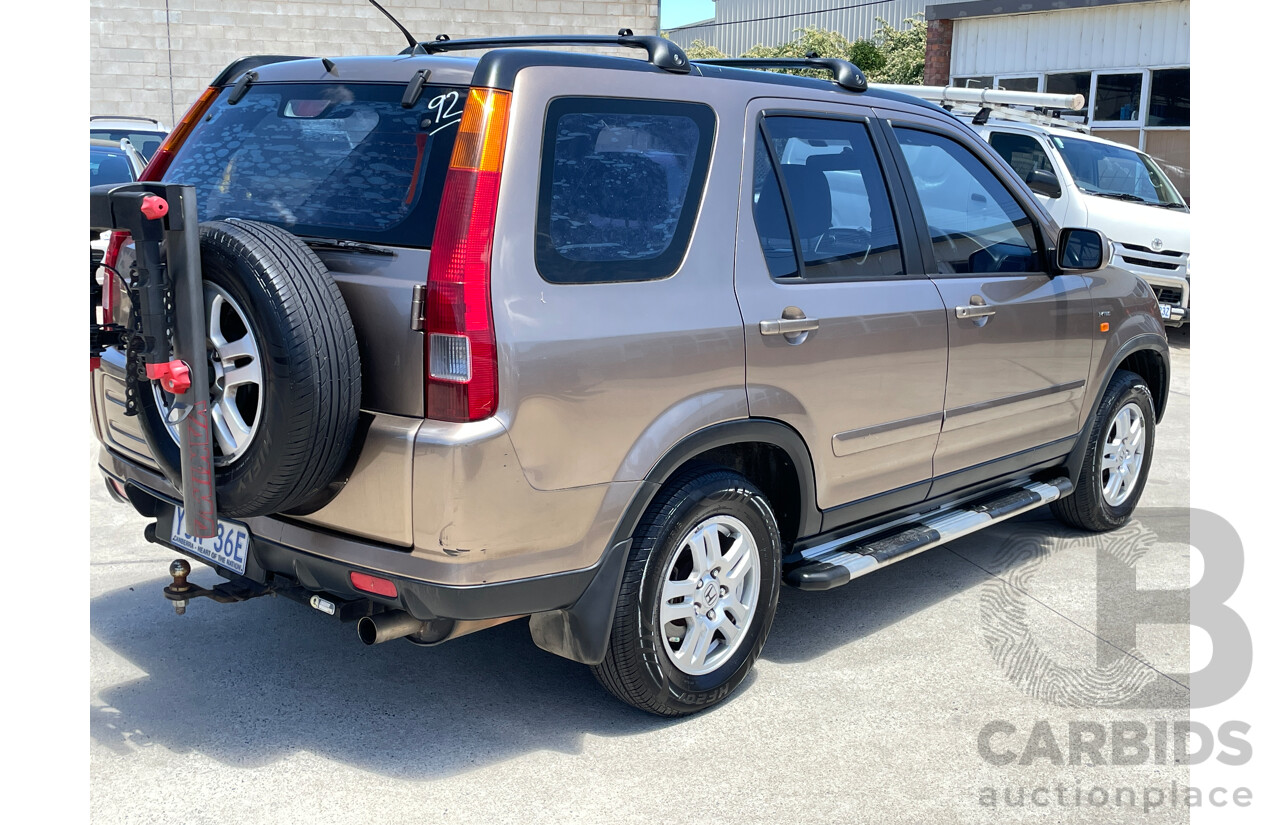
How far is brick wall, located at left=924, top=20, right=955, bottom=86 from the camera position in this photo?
2188cm

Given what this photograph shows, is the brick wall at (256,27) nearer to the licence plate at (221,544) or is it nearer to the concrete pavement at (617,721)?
the concrete pavement at (617,721)

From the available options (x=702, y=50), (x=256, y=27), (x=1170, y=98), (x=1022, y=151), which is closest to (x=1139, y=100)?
(x=1170, y=98)

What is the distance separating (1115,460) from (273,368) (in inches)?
168

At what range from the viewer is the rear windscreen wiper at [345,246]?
3086mm

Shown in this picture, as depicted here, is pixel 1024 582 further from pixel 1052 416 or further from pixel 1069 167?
pixel 1069 167

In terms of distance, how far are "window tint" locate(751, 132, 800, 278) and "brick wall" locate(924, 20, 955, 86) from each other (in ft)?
64.4

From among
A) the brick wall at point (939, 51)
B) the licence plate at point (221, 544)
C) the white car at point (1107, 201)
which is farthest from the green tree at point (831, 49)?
the licence plate at point (221, 544)

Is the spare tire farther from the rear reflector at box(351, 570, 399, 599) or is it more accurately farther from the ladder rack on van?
the ladder rack on van

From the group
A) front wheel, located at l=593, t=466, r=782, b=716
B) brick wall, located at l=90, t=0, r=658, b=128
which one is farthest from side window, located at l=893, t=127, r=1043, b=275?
brick wall, located at l=90, t=0, r=658, b=128

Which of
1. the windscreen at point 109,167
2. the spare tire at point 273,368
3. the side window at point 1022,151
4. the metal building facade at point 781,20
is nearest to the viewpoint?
the spare tire at point 273,368

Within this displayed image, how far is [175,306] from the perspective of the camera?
9.73 ft

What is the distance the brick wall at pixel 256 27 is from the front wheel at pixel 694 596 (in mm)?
17309

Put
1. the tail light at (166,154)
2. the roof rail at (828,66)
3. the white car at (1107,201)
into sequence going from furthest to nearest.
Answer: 1. the white car at (1107,201)
2. the roof rail at (828,66)
3. the tail light at (166,154)

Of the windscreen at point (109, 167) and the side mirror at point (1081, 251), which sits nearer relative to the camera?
the side mirror at point (1081, 251)
